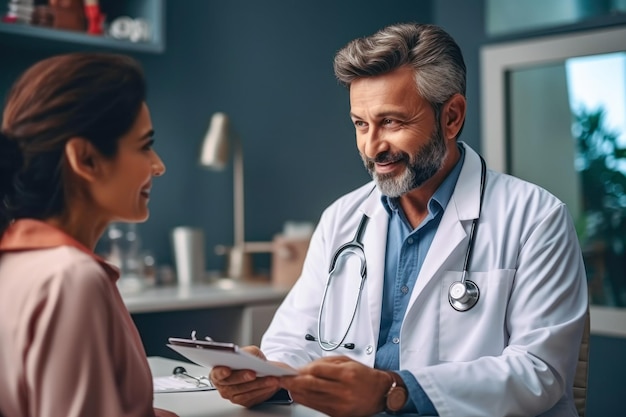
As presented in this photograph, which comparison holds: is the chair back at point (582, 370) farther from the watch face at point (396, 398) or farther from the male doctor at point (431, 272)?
the watch face at point (396, 398)

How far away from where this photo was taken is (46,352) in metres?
0.97

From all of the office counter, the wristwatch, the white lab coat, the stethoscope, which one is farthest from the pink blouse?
the office counter

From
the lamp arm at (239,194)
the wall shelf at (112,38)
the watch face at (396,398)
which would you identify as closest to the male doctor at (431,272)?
the watch face at (396,398)

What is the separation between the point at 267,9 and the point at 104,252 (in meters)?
1.31

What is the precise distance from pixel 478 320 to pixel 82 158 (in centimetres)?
90

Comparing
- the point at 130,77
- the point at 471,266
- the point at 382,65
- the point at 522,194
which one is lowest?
the point at 471,266

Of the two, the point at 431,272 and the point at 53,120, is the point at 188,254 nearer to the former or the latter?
the point at 431,272

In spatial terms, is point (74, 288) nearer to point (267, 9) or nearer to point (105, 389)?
point (105, 389)

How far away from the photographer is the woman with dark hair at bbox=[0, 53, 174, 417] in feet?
3.22

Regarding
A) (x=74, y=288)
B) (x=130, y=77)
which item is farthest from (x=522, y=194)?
(x=74, y=288)

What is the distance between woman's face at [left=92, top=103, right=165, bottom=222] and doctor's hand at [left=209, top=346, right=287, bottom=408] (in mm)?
355

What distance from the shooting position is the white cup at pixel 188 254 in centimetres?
325

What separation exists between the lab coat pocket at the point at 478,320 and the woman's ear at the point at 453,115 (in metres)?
0.36

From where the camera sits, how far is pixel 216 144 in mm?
3289
